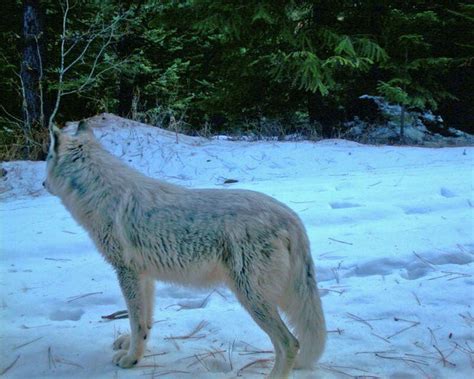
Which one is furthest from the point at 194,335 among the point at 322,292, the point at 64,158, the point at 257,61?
the point at 257,61

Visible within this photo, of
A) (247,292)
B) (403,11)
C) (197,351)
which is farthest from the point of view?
(403,11)

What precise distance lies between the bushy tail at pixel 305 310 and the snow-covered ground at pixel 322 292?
0.15 meters

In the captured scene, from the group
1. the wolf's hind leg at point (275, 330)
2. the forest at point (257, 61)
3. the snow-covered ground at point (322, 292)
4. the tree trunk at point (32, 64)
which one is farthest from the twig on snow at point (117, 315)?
the tree trunk at point (32, 64)

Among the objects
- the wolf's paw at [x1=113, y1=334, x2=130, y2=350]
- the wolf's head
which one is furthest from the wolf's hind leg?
the wolf's head

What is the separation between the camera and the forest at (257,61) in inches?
448

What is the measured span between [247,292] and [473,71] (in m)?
13.7

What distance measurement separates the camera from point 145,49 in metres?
17.1

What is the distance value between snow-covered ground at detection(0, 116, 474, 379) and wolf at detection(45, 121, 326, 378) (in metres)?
0.30

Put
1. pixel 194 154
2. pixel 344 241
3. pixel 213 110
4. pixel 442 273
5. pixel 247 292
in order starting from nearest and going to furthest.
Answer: pixel 247 292
pixel 442 273
pixel 344 241
pixel 194 154
pixel 213 110

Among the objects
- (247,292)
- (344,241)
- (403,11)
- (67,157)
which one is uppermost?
(403,11)

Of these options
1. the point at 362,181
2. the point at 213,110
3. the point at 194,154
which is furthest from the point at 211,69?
the point at 362,181

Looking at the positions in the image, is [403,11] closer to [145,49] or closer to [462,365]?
[145,49]

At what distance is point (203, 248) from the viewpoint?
348cm

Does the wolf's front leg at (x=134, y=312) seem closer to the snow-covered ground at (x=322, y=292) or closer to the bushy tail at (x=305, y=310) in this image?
the snow-covered ground at (x=322, y=292)
